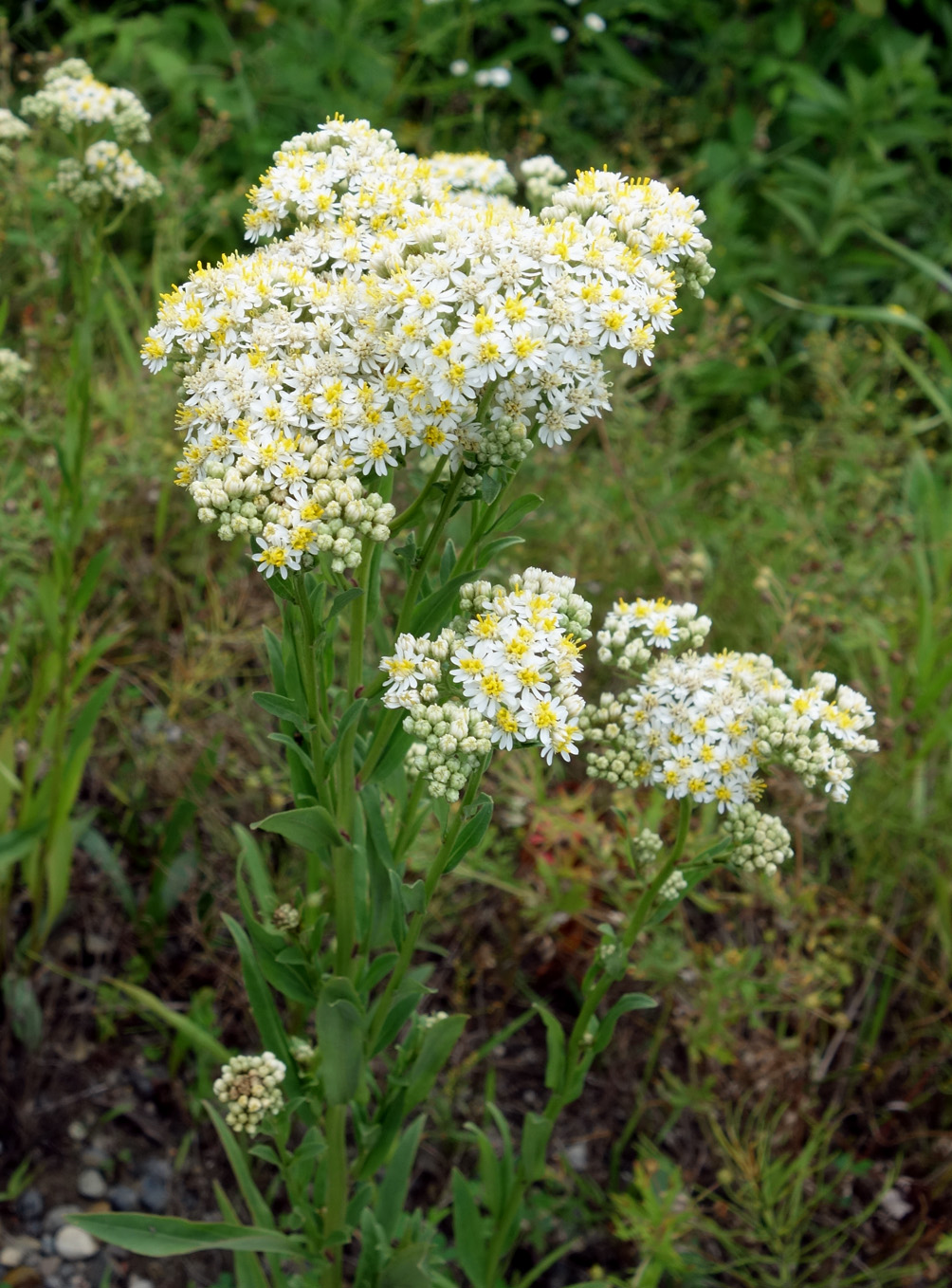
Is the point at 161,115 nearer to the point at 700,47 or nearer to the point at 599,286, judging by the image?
the point at 700,47

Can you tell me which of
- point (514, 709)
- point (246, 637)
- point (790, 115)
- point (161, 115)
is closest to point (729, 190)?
point (790, 115)

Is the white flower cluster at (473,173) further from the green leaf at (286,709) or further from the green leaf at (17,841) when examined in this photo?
the green leaf at (17,841)

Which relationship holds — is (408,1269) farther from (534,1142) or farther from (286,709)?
(286,709)

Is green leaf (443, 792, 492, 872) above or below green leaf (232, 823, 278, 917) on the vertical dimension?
above

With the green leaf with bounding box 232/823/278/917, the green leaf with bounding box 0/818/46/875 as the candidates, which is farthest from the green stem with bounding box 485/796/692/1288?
the green leaf with bounding box 0/818/46/875

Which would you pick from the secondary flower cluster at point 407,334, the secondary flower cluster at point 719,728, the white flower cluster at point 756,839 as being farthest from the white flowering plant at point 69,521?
the white flower cluster at point 756,839

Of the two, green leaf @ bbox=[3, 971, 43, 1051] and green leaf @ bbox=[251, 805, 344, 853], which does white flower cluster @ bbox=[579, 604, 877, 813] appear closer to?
green leaf @ bbox=[251, 805, 344, 853]

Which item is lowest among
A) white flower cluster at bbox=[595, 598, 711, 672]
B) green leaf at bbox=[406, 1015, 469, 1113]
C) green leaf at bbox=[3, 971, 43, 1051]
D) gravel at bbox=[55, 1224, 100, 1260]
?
gravel at bbox=[55, 1224, 100, 1260]
